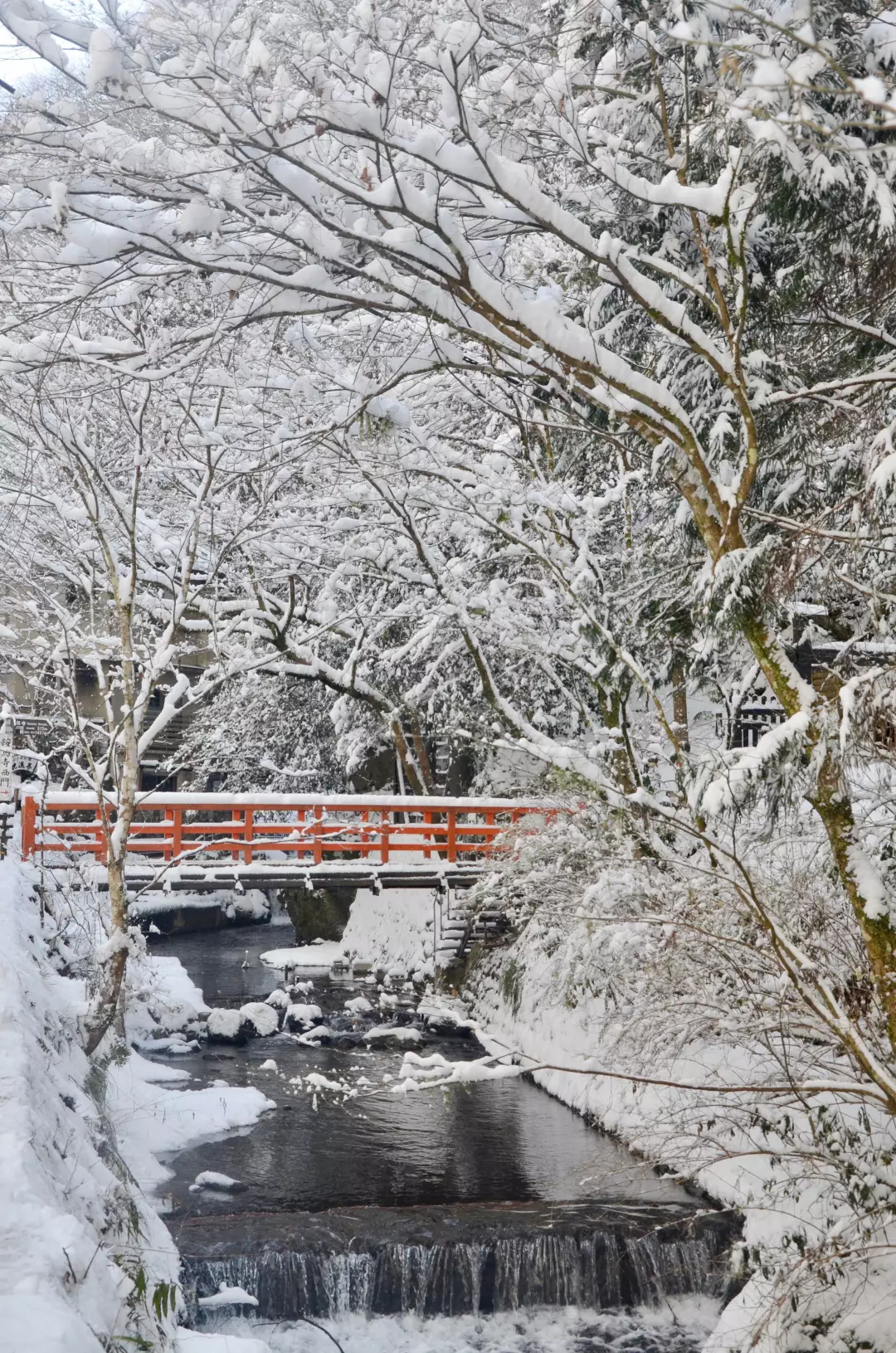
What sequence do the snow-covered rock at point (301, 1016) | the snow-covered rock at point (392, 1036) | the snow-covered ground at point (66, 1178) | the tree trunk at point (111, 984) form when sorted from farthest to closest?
1. the snow-covered rock at point (301, 1016)
2. the snow-covered rock at point (392, 1036)
3. the tree trunk at point (111, 984)
4. the snow-covered ground at point (66, 1178)

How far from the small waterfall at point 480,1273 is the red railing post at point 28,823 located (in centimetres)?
688

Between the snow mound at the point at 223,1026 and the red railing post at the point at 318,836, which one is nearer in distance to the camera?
the snow mound at the point at 223,1026

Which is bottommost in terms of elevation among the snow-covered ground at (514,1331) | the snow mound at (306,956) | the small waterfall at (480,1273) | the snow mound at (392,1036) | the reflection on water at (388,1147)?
the snow-covered ground at (514,1331)

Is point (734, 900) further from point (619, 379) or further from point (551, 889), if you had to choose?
point (551, 889)

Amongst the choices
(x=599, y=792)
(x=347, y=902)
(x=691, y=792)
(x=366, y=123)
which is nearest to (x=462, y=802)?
(x=599, y=792)

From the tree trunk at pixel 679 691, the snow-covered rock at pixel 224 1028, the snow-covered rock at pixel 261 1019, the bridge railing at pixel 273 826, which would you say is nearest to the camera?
the tree trunk at pixel 679 691

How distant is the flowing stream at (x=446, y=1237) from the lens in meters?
7.38

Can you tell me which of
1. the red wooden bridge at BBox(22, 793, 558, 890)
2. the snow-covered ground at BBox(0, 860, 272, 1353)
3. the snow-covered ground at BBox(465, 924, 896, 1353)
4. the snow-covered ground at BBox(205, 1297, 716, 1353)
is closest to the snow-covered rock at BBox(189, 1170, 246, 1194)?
the snow-covered ground at BBox(0, 860, 272, 1353)

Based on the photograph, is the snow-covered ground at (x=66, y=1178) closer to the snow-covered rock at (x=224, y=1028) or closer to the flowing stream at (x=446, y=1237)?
the flowing stream at (x=446, y=1237)

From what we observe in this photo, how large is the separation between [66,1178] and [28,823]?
31.0 feet

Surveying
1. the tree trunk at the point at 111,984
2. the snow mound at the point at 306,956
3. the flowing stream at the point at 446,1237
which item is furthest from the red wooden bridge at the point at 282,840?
the tree trunk at the point at 111,984

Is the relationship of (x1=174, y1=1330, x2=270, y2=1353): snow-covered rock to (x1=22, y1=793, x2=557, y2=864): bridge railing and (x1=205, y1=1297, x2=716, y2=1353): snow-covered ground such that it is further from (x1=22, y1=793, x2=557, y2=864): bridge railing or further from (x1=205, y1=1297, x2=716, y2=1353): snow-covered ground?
(x1=22, y1=793, x2=557, y2=864): bridge railing

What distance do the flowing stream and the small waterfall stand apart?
0.01 meters

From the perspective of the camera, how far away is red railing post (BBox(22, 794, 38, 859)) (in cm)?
1295
